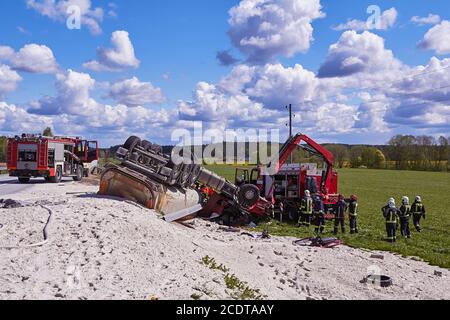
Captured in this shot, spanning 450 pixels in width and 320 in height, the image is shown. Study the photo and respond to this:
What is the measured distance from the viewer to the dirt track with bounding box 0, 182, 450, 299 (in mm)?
7227

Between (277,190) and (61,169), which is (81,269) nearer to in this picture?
(277,190)

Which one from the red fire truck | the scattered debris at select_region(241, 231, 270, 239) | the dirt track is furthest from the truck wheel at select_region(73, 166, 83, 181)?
the dirt track

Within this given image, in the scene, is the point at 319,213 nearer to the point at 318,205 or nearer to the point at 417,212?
the point at 318,205

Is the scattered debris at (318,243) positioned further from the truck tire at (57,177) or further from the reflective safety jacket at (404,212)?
the truck tire at (57,177)

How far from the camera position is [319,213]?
16922mm

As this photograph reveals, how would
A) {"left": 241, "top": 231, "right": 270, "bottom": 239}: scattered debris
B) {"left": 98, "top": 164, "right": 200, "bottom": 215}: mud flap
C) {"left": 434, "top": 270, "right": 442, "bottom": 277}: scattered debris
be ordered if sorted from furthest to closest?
1. {"left": 241, "top": 231, "right": 270, "bottom": 239}: scattered debris
2. {"left": 98, "top": 164, "right": 200, "bottom": 215}: mud flap
3. {"left": 434, "top": 270, "right": 442, "bottom": 277}: scattered debris

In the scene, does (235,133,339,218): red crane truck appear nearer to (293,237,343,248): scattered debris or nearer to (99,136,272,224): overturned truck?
(99,136,272,224): overturned truck

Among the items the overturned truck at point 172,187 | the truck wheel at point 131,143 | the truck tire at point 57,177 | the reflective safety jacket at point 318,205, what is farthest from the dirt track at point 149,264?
the truck tire at point 57,177

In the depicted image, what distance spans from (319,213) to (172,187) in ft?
16.7

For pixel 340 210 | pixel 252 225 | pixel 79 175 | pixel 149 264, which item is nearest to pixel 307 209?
pixel 340 210

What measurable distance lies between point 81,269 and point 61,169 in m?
23.4

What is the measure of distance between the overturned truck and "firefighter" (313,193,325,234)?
1.62m

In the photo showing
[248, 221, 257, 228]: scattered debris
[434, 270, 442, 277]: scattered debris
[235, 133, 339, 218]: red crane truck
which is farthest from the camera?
[235, 133, 339, 218]: red crane truck

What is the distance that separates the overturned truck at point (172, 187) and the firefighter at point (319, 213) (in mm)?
1615
